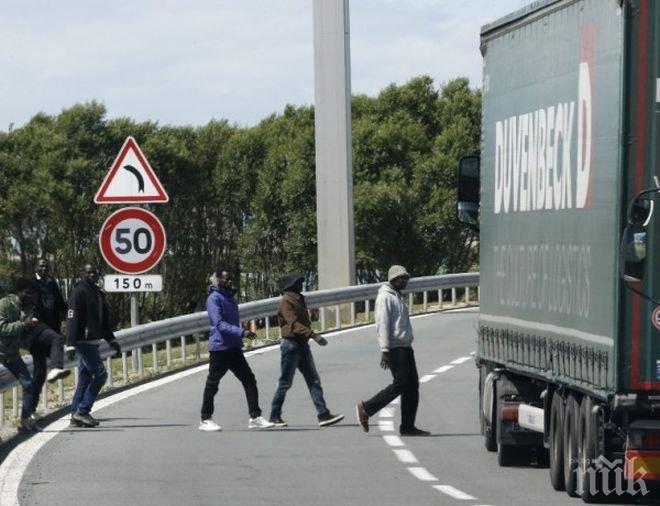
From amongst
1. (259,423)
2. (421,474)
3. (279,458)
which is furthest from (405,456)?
(259,423)

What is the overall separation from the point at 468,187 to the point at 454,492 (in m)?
5.11

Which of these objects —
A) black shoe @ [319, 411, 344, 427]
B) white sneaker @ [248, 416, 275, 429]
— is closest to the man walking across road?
white sneaker @ [248, 416, 275, 429]

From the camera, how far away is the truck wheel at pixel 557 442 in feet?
49.0

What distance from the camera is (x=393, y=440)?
63.4ft

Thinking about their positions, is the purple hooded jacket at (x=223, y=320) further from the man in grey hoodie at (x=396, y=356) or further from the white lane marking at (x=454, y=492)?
the white lane marking at (x=454, y=492)

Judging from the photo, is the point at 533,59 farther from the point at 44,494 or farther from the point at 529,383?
Result: the point at 44,494

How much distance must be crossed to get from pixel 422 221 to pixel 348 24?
26.0m

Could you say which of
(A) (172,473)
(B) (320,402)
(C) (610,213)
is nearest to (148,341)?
(B) (320,402)

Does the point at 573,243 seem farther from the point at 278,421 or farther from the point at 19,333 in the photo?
the point at 19,333

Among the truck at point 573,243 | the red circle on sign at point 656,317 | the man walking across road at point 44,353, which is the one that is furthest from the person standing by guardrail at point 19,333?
the red circle on sign at point 656,317

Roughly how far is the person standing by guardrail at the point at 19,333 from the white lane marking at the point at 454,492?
608 centimetres

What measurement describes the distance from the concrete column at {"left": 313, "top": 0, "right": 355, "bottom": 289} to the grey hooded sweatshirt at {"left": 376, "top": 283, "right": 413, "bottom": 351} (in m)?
19.4

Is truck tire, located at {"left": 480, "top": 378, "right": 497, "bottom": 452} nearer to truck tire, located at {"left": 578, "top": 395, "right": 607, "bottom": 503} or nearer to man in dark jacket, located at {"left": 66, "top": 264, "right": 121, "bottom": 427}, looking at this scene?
truck tire, located at {"left": 578, "top": 395, "right": 607, "bottom": 503}

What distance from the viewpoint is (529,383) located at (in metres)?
17.2
